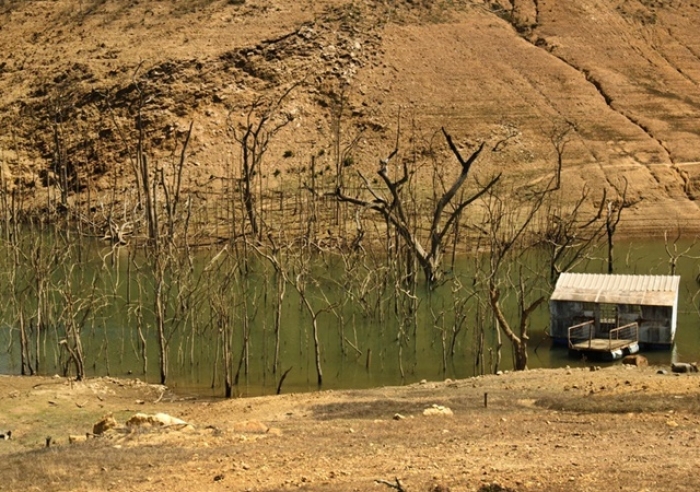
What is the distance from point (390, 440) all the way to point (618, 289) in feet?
36.7

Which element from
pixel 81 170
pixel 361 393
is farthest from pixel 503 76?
pixel 361 393

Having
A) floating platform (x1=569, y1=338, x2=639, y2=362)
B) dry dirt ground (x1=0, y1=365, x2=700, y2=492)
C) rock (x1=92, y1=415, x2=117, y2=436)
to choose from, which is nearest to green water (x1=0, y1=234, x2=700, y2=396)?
floating platform (x1=569, y1=338, x2=639, y2=362)

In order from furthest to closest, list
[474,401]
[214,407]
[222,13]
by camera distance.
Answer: [222,13], [214,407], [474,401]

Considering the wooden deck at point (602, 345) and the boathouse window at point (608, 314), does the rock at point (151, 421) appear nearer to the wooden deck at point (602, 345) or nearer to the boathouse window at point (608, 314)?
the wooden deck at point (602, 345)

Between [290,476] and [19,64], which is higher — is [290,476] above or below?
below

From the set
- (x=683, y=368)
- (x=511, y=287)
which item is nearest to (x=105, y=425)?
(x=683, y=368)

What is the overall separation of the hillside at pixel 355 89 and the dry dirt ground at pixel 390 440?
78.9 feet

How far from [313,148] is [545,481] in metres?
34.7

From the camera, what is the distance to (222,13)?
52281 millimetres

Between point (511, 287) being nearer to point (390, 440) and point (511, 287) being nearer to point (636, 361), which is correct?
point (636, 361)

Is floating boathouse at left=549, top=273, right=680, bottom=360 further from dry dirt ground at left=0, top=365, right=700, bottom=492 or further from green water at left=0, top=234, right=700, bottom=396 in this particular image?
dry dirt ground at left=0, top=365, right=700, bottom=492

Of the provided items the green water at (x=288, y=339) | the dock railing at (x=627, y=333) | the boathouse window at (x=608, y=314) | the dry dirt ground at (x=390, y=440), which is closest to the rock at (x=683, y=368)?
the dry dirt ground at (x=390, y=440)

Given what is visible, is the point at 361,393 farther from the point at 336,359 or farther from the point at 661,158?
the point at 661,158

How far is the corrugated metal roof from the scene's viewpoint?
74.6ft
